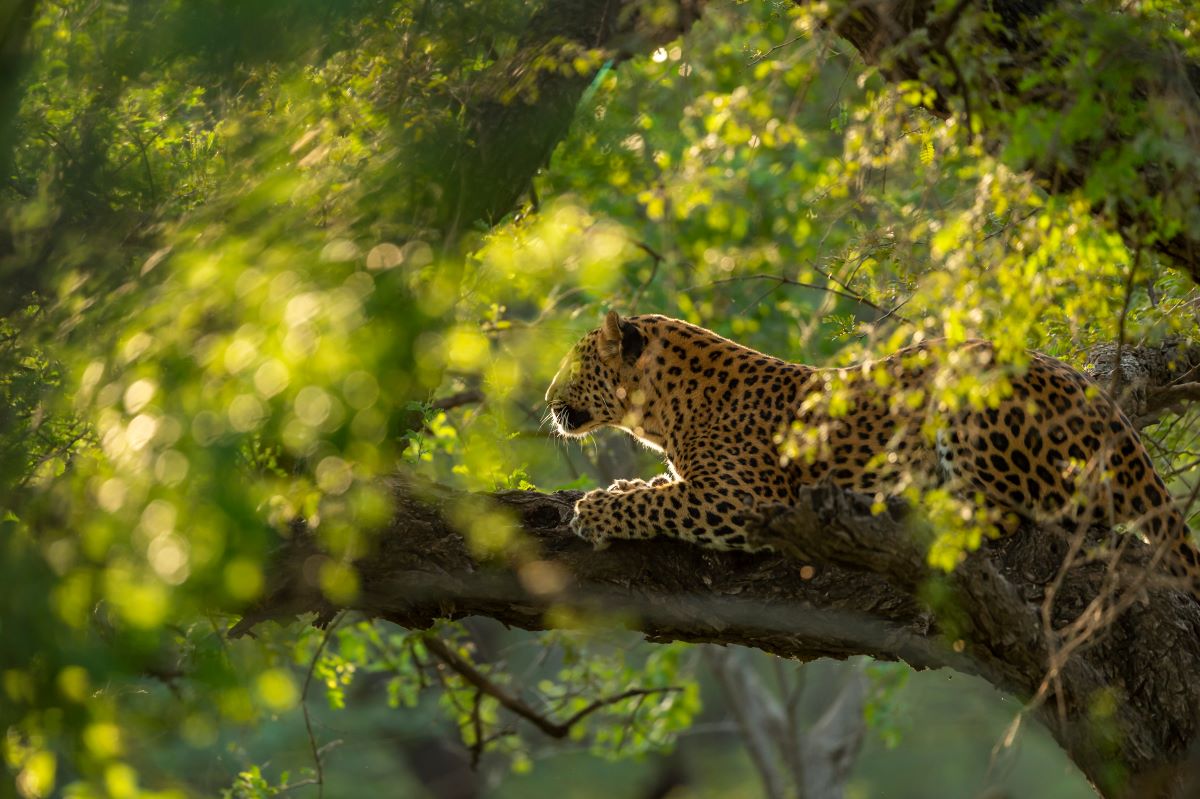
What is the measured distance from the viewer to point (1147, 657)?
6066 mm

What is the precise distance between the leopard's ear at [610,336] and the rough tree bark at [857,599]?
128cm

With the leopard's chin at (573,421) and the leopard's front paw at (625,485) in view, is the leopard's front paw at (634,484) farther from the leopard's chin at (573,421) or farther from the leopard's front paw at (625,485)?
the leopard's chin at (573,421)

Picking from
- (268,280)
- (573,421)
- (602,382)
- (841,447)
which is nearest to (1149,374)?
(841,447)

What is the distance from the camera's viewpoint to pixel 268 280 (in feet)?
13.3

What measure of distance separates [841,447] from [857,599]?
97cm

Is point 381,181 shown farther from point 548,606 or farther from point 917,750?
point 917,750

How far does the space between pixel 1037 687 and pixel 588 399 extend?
11.0ft

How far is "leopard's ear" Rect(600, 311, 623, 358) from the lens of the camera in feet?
27.6

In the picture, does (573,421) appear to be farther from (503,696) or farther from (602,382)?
(503,696)

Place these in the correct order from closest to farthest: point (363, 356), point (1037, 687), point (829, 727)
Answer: point (363, 356)
point (1037, 687)
point (829, 727)

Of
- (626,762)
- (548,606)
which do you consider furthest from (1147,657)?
(626,762)

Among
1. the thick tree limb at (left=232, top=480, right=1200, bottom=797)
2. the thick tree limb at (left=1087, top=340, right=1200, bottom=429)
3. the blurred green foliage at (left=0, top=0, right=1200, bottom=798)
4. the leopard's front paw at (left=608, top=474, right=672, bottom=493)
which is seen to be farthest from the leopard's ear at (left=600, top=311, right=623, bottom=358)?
the thick tree limb at (left=1087, top=340, right=1200, bottom=429)

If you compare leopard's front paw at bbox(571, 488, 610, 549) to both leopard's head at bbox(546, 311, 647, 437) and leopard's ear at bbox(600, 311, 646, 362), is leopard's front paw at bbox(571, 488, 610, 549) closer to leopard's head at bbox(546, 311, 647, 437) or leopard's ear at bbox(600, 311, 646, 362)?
leopard's head at bbox(546, 311, 647, 437)

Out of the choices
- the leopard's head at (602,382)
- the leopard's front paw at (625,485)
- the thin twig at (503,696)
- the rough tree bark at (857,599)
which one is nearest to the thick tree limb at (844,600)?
the rough tree bark at (857,599)
